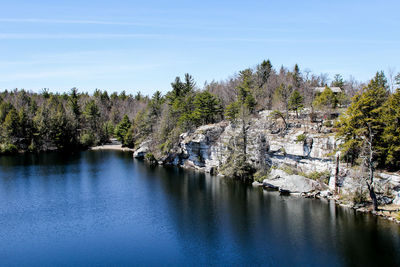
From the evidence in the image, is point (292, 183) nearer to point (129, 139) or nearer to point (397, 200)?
point (397, 200)

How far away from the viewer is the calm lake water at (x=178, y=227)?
30.2 metres

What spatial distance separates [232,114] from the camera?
6888 centimetres

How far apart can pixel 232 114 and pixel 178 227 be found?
3595cm

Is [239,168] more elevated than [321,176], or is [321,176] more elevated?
[239,168]

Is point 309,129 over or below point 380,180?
over

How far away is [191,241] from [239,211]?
1088 centimetres

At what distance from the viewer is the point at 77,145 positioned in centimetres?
10900

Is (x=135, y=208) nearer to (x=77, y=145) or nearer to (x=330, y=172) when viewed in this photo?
(x=330, y=172)

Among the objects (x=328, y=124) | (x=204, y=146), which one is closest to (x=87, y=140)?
(x=204, y=146)

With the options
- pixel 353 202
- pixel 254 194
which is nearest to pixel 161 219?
pixel 254 194

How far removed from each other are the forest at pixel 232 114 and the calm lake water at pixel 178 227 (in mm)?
11185

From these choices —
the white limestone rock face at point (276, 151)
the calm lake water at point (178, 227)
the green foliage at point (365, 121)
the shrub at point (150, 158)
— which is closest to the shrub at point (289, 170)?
the white limestone rock face at point (276, 151)

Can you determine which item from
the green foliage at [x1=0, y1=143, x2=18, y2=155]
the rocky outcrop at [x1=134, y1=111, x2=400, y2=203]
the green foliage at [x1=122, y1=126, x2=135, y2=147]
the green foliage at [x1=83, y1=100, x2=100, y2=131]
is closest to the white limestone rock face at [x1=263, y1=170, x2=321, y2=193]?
the rocky outcrop at [x1=134, y1=111, x2=400, y2=203]

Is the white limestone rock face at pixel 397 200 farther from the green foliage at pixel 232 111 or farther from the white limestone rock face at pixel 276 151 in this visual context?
the green foliage at pixel 232 111
